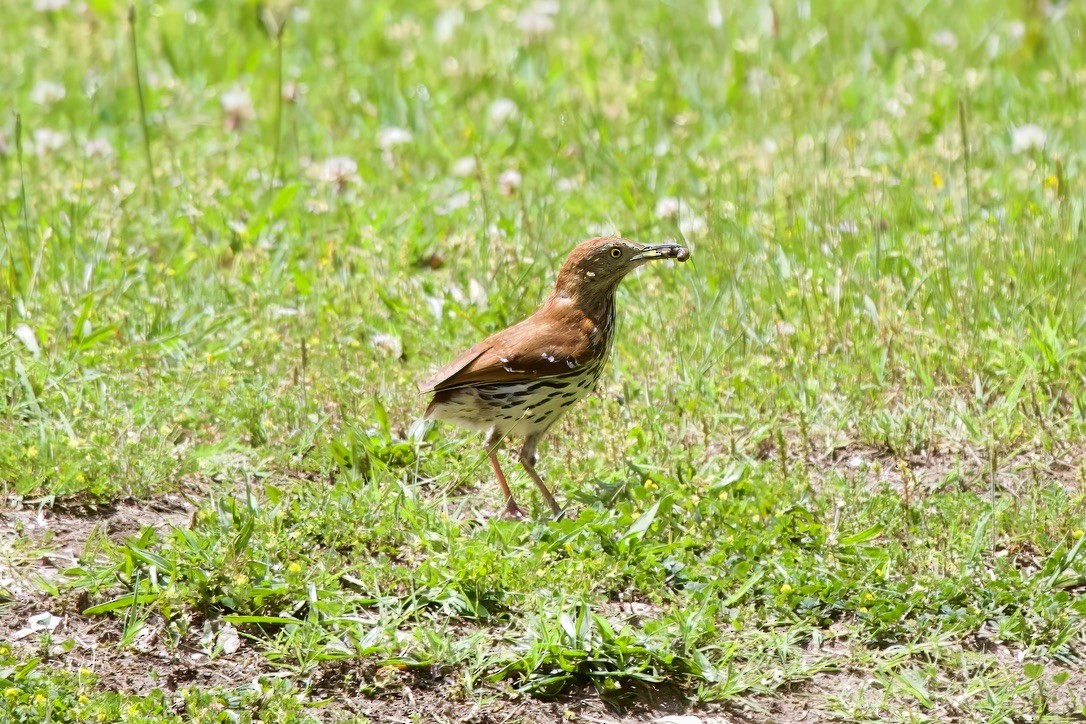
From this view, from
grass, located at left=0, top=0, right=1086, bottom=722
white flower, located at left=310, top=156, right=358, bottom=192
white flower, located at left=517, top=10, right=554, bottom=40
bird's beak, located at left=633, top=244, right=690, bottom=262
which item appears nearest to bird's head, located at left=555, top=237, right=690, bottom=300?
bird's beak, located at left=633, top=244, right=690, bottom=262

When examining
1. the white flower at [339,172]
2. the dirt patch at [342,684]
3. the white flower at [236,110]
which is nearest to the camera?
the dirt patch at [342,684]

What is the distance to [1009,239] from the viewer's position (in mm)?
6941

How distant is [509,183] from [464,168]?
370 millimetres

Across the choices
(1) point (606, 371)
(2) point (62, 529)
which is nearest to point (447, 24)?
(1) point (606, 371)

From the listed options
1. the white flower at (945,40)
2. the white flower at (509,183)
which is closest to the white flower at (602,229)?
the white flower at (509,183)

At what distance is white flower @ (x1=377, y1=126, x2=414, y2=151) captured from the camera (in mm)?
8297

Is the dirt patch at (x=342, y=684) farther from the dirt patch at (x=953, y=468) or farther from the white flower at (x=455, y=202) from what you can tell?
the white flower at (x=455, y=202)

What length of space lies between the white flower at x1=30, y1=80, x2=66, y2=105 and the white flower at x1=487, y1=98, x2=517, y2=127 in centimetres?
271

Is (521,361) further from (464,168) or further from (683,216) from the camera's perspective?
(464,168)

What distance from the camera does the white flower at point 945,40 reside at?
376 inches

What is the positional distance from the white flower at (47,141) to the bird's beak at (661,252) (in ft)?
13.9

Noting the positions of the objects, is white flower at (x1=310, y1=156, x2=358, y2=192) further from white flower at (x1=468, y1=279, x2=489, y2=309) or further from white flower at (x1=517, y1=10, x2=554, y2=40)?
white flower at (x1=517, y1=10, x2=554, y2=40)

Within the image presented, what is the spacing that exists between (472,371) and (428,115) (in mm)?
3844

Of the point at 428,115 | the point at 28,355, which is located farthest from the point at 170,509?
the point at 428,115
